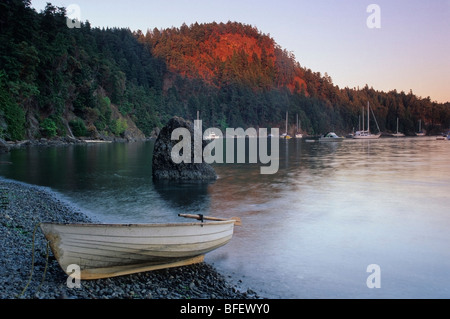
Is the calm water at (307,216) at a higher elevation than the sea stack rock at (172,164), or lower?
lower

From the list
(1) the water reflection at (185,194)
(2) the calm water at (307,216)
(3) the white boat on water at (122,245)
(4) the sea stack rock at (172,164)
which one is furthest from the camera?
(4) the sea stack rock at (172,164)

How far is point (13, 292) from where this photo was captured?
783 centimetres

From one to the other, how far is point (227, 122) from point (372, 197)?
15849 cm

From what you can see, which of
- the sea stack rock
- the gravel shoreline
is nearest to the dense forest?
the sea stack rock

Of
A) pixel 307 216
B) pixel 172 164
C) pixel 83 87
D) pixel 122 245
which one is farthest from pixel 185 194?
pixel 83 87

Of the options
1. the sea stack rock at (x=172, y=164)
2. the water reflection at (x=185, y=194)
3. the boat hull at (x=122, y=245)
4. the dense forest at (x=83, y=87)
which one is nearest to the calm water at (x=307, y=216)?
the water reflection at (x=185, y=194)

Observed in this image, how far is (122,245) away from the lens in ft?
29.6

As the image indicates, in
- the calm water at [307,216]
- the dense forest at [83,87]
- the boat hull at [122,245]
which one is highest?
the dense forest at [83,87]

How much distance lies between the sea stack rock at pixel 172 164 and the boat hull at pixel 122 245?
15.4 meters

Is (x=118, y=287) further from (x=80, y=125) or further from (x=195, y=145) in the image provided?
(x=80, y=125)

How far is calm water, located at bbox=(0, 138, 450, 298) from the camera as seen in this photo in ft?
34.1

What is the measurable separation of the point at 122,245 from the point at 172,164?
17.6 meters

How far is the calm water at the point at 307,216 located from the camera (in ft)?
34.1

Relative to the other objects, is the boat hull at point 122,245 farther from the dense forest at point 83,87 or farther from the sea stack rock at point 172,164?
the dense forest at point 83,87
